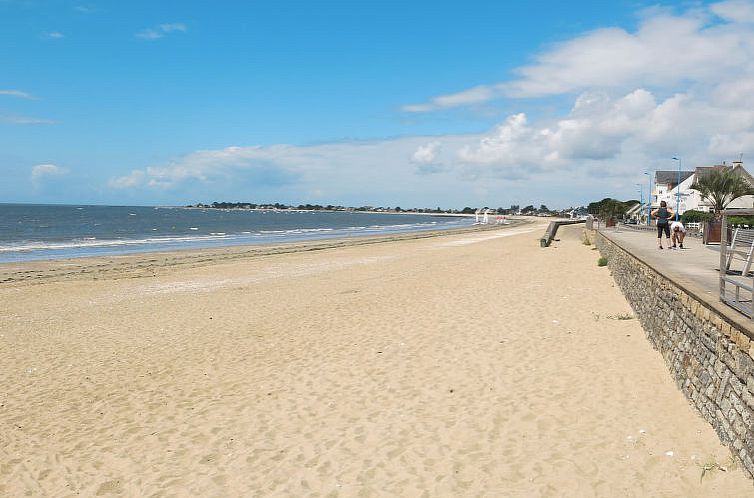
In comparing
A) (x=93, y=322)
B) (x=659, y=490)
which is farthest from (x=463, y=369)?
(x=93, y=322)

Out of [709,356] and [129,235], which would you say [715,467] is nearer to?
[709,356]

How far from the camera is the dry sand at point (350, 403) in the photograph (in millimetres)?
4949

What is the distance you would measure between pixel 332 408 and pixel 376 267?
14177 mm

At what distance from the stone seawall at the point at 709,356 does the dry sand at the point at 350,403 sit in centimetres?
20

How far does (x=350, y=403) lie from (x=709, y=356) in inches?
153

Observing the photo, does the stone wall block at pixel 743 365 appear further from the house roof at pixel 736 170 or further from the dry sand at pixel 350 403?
the house roof at pixel 736 170

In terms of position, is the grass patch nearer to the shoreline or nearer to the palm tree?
the shoreline

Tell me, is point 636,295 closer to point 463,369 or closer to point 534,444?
point 463,369

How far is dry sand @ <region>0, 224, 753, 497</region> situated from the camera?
4.95 meters

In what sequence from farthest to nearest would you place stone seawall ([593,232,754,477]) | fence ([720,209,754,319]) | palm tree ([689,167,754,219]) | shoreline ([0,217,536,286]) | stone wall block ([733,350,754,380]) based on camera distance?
palm tree ([689,167,754,219]) → shoreline ([0,217,536,286]) → fence ([720,209,754,319]) → stone seawall ([593,232,754,477]) → stone wall block ([733,350,754,380])

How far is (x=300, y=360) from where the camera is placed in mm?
8352

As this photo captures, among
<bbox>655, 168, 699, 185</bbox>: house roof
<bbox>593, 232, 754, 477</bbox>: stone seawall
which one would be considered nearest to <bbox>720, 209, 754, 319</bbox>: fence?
<bbox>593, 232, 754, 477</bbox>: stone seawall

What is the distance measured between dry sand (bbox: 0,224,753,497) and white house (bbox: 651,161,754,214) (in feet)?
143

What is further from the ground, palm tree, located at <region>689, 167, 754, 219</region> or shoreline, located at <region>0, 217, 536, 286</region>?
palm tree, located at <region>689, 167, 754, 219</region>
